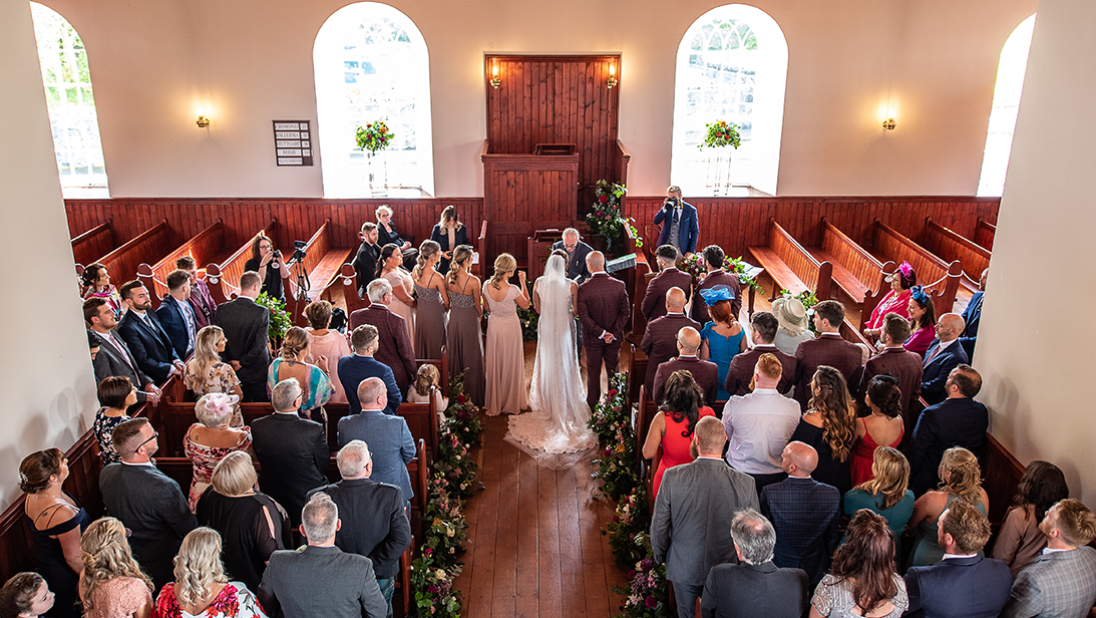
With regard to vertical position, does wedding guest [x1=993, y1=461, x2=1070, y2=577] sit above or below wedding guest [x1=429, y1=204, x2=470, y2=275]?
below

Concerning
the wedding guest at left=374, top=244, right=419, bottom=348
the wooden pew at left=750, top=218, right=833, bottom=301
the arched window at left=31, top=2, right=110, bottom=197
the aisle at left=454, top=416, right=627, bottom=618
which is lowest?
the aisle at left=454, top=416, right=627, bottom=618

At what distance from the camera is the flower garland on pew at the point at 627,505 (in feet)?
15.1

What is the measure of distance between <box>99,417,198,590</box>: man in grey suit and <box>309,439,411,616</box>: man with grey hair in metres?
0.73

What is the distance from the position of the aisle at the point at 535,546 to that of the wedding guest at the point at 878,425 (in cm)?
176

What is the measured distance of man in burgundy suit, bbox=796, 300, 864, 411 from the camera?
16.2ft

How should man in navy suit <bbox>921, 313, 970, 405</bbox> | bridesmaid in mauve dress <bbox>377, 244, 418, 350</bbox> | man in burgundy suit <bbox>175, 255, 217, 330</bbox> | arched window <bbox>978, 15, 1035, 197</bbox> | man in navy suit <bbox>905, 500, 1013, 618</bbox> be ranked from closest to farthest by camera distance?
man in navy suit <bbox>905, 500, 1013, 618</bbox> < man in navy suit <bbox>921, 313, 970, 405</bbox> < man in burgundy suit <bbox>175, 255, 217, 330</bbox> < bridesmaid in mauve dress <bbox>377, 244, 418, 350</bbox> < arched window <bbox>978, 15, 1035, 197</bbox>

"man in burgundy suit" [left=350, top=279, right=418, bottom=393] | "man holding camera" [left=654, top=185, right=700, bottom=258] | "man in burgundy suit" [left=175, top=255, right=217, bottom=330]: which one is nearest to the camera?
"man in burgundy suit" [left=350, top=279, right=418, bottom=393]

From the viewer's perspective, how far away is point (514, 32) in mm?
10836

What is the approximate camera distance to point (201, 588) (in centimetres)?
303

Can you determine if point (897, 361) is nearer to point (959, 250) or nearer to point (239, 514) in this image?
point (239, 514)

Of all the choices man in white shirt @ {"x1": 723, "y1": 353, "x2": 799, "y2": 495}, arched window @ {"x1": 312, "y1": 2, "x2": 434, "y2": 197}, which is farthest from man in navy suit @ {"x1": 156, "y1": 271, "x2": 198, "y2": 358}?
arched window @ {"x1": 312, "y1": 2, "x2": 434, "y2": 197}

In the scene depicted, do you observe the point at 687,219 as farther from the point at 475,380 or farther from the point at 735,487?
the point at 735,487

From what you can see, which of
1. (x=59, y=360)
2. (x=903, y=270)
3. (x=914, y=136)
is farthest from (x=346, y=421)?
(x=914, y=136)

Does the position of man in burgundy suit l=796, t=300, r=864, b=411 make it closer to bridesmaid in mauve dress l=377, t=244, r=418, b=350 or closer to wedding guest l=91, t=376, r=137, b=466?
bridesmaid in mauve dress l=377, t=244, r=418, b=350
